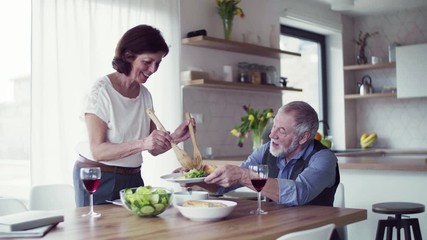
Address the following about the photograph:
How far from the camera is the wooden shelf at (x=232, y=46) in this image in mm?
4227

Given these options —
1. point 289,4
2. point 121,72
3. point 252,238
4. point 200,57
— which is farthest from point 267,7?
point 252,238

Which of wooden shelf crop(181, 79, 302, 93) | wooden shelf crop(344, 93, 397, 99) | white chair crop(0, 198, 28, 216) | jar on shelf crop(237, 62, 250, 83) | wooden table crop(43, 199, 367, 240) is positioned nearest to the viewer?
wooden table crop(43, 199, 367, 240)

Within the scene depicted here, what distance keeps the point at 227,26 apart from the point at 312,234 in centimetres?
336

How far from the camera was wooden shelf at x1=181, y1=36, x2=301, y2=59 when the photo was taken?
423 cm

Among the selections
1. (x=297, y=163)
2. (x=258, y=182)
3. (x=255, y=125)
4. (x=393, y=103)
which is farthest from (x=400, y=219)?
(x=393, y=103)

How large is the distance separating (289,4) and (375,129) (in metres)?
1.91

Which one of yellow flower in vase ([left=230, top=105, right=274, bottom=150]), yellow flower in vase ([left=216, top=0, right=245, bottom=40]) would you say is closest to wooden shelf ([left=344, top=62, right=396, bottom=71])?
yellow flower in vase ([left=216, top=0, right=245, bottom=40])

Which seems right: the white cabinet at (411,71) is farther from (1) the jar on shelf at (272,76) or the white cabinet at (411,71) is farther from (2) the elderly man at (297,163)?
(2) the elderly man at (297,163)

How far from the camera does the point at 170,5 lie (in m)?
4.18

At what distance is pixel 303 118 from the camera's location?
92.8 inches

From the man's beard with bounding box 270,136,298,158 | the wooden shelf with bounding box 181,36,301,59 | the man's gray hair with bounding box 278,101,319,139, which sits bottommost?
the man's beard with bounding box 270,136,298,158

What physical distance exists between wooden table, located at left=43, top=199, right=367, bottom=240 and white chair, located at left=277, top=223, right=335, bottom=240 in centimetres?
17

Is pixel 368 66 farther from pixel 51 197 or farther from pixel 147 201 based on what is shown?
pixel 147 201

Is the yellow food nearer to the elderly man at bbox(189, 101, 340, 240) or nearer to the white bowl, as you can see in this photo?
the white bowl
